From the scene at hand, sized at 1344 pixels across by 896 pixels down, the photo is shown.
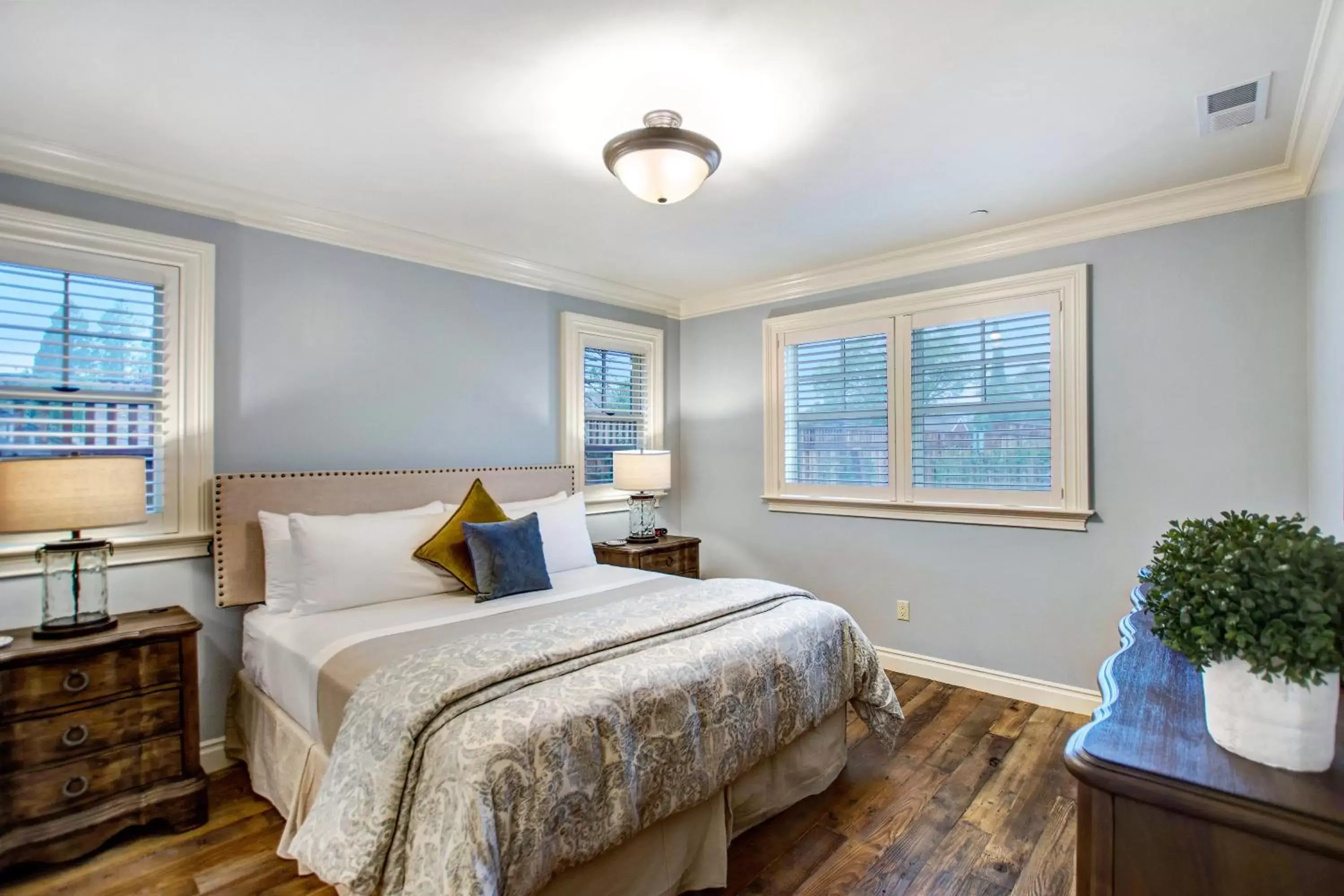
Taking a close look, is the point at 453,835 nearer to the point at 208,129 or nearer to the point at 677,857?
the point at 677,857

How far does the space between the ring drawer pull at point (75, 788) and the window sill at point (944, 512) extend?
140 inches

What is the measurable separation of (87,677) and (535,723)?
1747 mm

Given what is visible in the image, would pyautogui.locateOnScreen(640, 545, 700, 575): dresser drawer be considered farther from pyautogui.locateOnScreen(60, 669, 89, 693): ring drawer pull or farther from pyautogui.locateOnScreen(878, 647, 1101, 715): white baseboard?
pyautogui.locateOnScreen(60, 669, 89, 693): ring drawer pull

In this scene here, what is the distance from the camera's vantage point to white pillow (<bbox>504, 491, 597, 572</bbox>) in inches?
132

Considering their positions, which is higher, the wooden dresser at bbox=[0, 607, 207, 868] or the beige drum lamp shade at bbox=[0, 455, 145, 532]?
the beige drum lamp shade at bbox=[0, 455, 145, 532]

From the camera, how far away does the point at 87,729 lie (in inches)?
84.7

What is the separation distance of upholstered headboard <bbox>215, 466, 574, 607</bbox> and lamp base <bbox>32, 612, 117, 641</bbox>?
426mm

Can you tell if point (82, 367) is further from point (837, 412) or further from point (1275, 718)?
point (837, 412)

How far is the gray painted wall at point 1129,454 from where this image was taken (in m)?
2.75

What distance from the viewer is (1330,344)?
2.21m

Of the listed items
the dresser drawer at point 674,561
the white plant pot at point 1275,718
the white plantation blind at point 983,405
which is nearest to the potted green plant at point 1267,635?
the white plant pot at point 1275,718

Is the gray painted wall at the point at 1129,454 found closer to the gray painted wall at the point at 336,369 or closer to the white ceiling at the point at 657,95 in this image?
the white ceiling at the point at 657,95

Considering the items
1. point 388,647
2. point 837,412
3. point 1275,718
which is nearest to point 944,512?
point 837,412

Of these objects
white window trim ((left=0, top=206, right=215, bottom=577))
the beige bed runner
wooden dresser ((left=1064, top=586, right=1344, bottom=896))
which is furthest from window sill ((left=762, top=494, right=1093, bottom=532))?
white window trim ((left=0, top=206, right=215, bottom=577))
